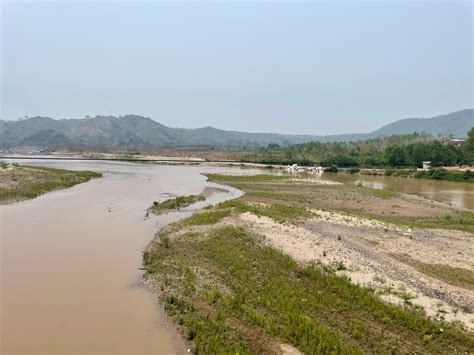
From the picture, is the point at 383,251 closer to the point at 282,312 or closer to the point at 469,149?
the point at 282,312

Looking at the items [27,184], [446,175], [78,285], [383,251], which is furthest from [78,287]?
[446,175]

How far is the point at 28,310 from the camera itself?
13.5m

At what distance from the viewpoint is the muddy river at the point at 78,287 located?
1153 cm

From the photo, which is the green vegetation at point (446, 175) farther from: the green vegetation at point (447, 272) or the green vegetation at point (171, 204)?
the green vegetation at point (447, 272)

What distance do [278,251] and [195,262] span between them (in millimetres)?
4451

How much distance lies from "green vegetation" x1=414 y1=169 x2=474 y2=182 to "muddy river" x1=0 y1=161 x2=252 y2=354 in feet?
211

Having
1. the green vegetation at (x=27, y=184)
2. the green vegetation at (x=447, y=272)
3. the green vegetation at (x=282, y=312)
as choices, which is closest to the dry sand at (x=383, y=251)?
the green vegetation at (x=447, y=272)

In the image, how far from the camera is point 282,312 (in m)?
12.6

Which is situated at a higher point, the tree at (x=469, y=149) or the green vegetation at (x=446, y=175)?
the tree at (x=469, y=149)

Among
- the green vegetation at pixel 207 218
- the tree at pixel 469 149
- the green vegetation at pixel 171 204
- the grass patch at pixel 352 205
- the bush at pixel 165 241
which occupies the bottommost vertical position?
the grass patch at pixel 352 205

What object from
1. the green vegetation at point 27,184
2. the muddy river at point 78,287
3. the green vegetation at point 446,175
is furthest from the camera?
the green vegetation at point 446,175

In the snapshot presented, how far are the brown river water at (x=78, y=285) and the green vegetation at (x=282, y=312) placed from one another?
1.19 m

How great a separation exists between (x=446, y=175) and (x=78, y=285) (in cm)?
7847

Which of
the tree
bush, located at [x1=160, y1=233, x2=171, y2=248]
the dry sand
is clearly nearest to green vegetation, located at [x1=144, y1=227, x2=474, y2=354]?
the dry sand
